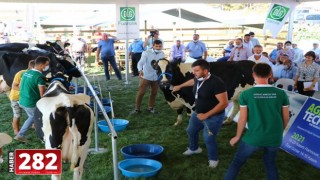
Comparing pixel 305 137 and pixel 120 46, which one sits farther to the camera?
pixel 120 46

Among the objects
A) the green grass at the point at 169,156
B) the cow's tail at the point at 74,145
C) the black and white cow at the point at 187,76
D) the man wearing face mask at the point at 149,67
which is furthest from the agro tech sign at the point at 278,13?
the cow's tail at the point at 74,145

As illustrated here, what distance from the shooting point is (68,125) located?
413cm

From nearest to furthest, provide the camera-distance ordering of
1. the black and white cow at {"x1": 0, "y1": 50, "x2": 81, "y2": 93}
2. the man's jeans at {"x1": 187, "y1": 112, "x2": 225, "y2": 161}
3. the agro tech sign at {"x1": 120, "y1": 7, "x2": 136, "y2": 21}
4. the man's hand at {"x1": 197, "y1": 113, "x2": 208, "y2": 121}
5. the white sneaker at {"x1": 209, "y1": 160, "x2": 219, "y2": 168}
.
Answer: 1. the man's hand at {"x1": 197, "y1": 113, "x2": 208, "y2": 121}
2. the man's jeans at {"x1": 187, "y1": 112, "x2": 225, "y2": 161}
3. the white sneaker at {"x1": 209, "y1": 160, "x2": 219, "y2": 168}
4. the black and white cow at {"x1": 0, "y1": 50, "x2": 81, "y2": 93}
5. the agro tech sign at {"x1": 120, "y1": 7, "x2": 136, "y2": 21}

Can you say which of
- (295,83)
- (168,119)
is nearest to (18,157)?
(168,119)

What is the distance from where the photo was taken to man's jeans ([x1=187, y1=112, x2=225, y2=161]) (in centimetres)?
533

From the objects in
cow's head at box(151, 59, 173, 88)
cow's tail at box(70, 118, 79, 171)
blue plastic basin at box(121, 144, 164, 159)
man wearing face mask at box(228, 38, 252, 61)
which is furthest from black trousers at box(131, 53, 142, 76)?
cow's tail at box(70, 118, 79, 171)

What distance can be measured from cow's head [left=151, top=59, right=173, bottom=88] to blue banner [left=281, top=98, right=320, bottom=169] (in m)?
2.74

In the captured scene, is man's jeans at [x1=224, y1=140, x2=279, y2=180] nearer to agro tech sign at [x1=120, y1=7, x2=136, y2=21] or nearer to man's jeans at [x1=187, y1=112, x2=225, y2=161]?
man's jeans at [x1=187, y1=112, x2=225, y2=161]

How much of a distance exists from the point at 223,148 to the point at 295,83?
10.1 ft

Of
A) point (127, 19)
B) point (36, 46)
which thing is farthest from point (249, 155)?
point (36, 46)

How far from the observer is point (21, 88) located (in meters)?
6.27

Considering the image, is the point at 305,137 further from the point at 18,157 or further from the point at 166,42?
the point at 166,42

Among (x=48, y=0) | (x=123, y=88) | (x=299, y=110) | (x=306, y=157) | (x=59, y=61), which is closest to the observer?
(x=306, y=157)

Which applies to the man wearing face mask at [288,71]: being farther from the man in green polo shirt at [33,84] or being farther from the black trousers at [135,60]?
the black trousers at [135,60]
